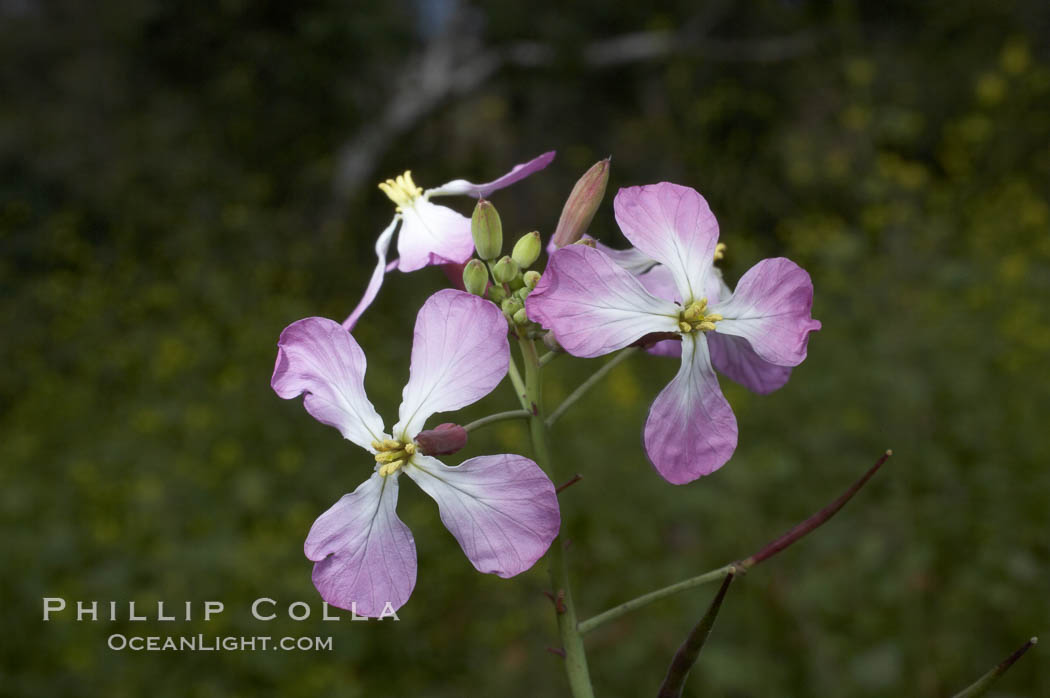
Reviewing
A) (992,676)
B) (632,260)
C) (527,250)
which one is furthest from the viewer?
(632,260)

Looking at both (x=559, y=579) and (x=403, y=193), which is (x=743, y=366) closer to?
(x=559, y=579)

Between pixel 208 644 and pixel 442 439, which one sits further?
pixel 208 644

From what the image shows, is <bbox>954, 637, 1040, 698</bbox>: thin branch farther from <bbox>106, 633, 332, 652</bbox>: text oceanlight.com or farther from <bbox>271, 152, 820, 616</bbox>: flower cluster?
<bbox>106, 633, 332, 652</bbox>: text oceanlight.com

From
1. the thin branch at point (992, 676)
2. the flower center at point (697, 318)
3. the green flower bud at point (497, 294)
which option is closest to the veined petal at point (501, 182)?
the green flower bud at point (497, 294)

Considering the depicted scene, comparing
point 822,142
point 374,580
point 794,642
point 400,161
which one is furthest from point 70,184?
point 374,580

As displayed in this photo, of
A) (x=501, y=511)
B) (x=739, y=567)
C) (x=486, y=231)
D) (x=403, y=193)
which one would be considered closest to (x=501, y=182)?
(x=486, y=231)

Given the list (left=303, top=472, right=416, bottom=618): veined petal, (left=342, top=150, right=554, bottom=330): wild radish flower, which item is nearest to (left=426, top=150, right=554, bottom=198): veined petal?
(left=342, top=150, right=554, bottom=330): wild radish flower
